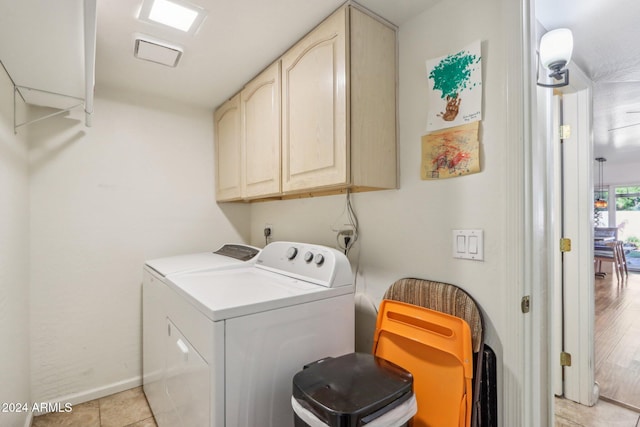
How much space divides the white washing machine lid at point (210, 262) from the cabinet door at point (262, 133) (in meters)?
0.39

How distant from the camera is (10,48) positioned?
3.81 ft

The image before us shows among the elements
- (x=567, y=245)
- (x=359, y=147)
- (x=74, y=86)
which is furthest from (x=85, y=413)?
(x=567, y=245)

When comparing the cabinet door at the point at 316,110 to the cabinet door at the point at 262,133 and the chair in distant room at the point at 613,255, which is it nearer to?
the cabinet door at the point at 262,133

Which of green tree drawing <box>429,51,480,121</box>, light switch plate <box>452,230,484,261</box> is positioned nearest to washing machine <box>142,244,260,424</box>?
light switch plate <box>452,230,484,261</box>

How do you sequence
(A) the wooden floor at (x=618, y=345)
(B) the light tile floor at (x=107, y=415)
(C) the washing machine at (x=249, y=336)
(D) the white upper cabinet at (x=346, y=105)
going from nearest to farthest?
(C) the washing machine at (x=249, y=336) → (D) the white upper cabinet at (x=346, y=105) → (B) the light tile floor at (x=107, y=415) → (A) the wooden floor at (x=618, y=345)

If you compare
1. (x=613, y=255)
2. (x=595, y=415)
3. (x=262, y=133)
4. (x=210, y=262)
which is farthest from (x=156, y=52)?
(x=613, y=255)

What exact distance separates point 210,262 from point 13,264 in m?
0.91

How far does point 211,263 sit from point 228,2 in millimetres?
1346

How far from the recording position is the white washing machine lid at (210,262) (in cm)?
169

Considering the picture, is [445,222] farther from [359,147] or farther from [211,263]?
[211,263]

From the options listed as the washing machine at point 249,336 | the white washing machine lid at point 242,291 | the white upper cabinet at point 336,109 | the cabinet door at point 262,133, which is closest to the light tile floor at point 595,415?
the washing machine at point 249,336

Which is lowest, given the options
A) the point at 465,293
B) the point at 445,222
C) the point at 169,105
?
the point at 465,293

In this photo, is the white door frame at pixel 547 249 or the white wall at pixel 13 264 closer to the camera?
the white door frame at pixel 547 249

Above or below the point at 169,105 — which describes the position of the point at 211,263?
below
